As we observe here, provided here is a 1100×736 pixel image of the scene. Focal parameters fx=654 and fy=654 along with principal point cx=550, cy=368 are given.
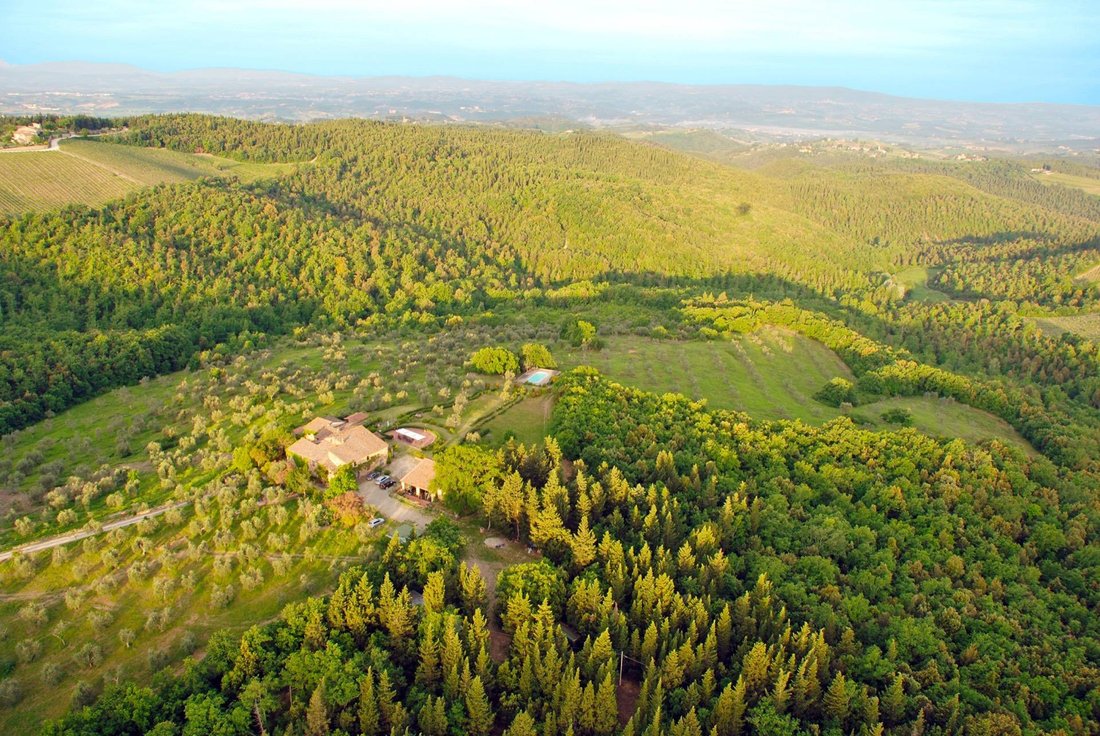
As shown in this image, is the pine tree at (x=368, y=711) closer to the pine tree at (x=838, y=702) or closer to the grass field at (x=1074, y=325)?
the pine tree at (x=838, y=702)

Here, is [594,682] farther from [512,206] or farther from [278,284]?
[512,206]

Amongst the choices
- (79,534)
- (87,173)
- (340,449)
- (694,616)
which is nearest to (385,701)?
(694,616)

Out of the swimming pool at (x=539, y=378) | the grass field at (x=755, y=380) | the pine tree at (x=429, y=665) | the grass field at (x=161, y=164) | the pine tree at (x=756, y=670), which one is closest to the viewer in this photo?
the pine tree at (x=429, y=665)

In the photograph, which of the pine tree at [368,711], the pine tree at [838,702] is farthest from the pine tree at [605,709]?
the pine tree at [838,702]

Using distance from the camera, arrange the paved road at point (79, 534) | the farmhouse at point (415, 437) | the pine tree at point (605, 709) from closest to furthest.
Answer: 1. the pine tree at point (605, 709)
2. the paved road at point (79, 534)
3. the farmhouse at point (415, 437)

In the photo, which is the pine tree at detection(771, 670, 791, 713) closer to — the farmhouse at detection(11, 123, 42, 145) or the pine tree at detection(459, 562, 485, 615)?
the pine tree at detection(459, 562, 485, 615)

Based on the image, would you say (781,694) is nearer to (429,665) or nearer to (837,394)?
(429,665)
